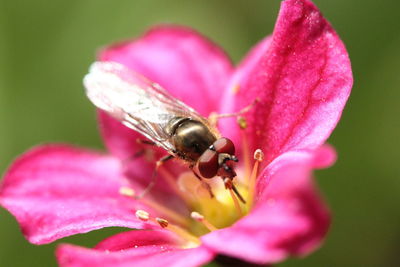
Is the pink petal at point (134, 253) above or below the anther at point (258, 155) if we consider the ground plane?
below

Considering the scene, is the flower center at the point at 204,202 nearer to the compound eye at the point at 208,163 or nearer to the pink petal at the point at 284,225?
the compound eye at the point at 208,163

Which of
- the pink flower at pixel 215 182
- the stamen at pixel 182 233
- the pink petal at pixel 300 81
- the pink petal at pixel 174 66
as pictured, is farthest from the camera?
the pink petal at pixel 174 66

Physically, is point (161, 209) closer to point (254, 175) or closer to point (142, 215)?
point (142, 215)

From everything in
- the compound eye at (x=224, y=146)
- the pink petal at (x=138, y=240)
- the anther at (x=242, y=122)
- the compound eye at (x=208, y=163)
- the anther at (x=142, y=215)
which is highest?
the anther at (x=242, y=122)

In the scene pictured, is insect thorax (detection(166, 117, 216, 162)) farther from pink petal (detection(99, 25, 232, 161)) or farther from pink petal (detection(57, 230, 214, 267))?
pink petal (detection(99, 25, 232, 161))

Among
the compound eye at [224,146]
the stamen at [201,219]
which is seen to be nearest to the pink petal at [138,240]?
the stamen at [201,219]

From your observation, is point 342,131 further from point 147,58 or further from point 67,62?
point 67,62

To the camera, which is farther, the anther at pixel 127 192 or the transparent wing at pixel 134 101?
the anther at pixel 127 192

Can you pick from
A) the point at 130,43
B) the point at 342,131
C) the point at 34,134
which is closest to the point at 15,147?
the point at 34,134
